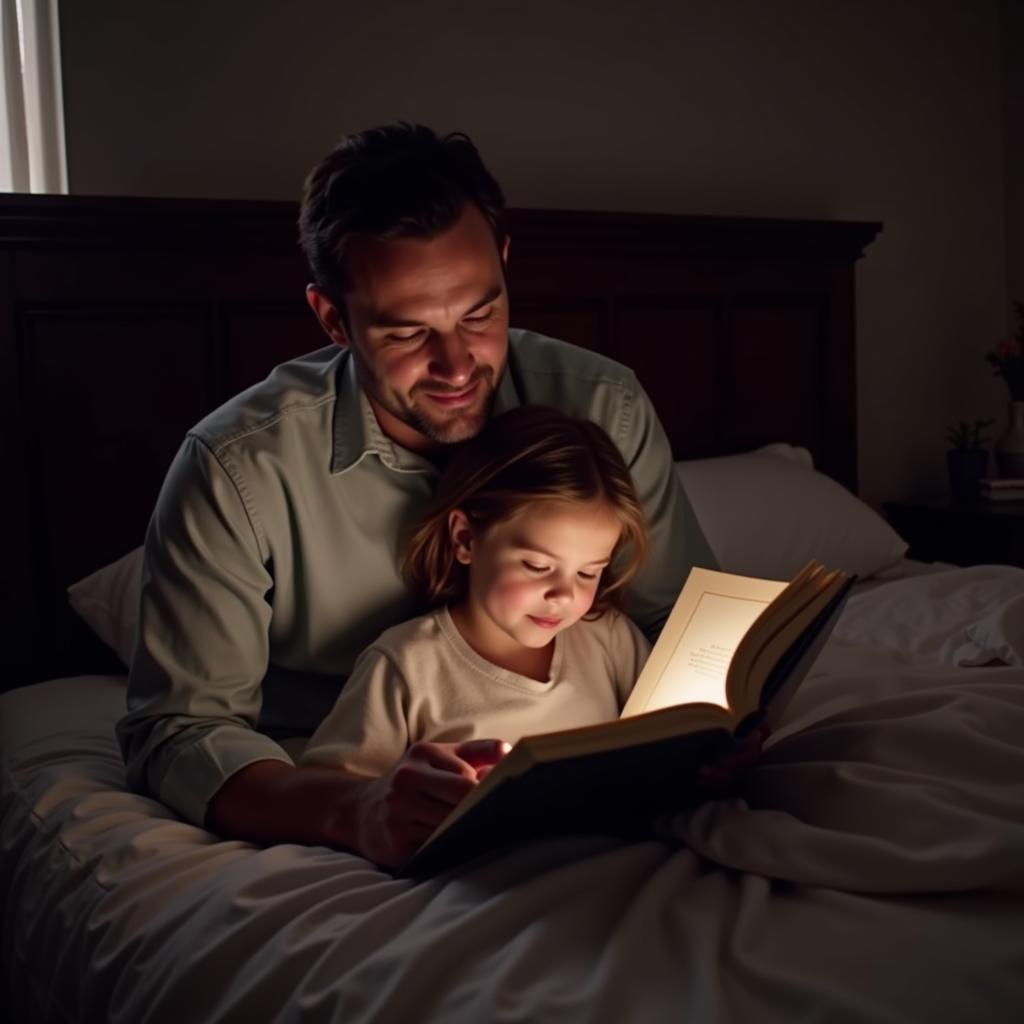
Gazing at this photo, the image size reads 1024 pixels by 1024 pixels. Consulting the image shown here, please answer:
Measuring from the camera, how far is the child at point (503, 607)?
51.4 inches

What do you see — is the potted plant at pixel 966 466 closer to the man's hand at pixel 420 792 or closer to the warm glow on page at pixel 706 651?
the warm glow on page at pixel 706 651

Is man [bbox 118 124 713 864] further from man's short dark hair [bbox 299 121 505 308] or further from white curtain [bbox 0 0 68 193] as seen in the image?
white curtain [bbox 0 0 68 193]

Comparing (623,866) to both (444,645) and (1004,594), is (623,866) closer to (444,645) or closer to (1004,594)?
(444,645)

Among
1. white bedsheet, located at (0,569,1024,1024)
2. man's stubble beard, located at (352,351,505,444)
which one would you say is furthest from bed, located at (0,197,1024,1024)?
man's stubble beard, located at (352,351,505,444)

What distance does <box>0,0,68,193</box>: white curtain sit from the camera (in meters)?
2.32

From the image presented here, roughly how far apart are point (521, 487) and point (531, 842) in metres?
0.47

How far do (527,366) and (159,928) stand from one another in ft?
3.09

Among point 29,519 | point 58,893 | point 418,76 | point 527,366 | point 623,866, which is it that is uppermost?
point 418,76

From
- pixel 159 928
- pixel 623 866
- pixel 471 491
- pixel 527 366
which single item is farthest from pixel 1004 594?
pixel 159 928

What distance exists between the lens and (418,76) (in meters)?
2.75

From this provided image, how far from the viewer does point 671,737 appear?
33.9 inches

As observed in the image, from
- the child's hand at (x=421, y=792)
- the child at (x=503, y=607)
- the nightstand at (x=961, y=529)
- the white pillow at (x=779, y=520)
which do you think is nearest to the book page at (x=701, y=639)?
the child at (x=503, y=607)

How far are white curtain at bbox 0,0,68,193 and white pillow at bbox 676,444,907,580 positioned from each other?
145 cm

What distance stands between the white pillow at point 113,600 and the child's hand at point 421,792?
1.11 meters
